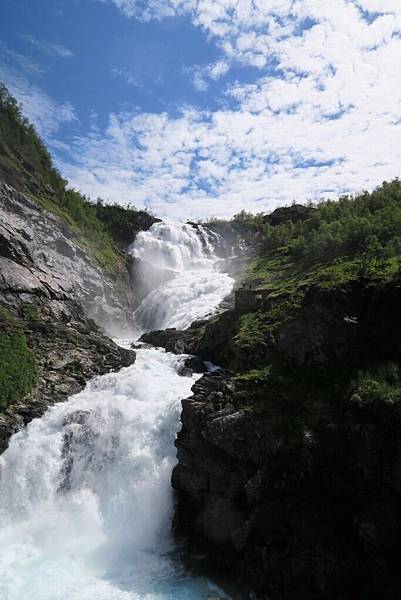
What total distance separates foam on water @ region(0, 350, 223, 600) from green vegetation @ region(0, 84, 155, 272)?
106ft

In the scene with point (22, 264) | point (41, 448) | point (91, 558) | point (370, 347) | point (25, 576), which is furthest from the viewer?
point (22, 264)

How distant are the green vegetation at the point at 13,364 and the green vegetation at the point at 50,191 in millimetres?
24151

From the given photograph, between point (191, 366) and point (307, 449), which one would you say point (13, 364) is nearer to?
point (191, 366)

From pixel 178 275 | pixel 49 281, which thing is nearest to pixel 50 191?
pixel 178 275

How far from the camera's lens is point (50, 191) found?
179 ft

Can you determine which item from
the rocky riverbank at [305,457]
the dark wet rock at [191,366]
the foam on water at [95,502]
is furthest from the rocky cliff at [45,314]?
the rocky riverbank at [305,457]

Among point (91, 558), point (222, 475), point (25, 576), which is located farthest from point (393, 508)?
point (25, 576)

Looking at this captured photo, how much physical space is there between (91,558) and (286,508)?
746 centimetres

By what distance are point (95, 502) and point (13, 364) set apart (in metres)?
9.48

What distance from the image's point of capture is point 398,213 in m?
33.4

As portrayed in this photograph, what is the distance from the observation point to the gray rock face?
31.7 metres

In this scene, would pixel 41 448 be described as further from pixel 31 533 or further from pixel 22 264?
pixel 22 264

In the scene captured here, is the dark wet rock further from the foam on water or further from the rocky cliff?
the rocky cliff

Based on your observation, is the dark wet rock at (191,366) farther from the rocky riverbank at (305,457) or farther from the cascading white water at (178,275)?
the cascading white water at (178,275)
